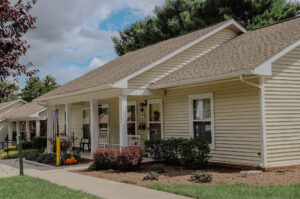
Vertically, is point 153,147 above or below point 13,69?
below

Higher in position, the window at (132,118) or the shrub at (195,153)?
the window at (132,118)

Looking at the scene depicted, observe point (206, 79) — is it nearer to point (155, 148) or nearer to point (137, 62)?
point (155, 148)

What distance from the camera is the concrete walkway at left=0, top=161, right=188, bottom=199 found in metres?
7.77

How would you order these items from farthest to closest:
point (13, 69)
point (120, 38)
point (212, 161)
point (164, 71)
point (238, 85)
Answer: point (120, 38), point (164, 71), point (212, 161), point (238, 85), point (13, 69)

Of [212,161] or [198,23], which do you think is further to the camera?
[198,23]

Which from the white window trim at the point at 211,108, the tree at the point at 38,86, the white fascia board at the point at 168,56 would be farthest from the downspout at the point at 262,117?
the tree at the point at 38,86

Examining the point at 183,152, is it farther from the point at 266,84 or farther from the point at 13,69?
the point at 13,69

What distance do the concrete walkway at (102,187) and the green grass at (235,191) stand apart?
31cm

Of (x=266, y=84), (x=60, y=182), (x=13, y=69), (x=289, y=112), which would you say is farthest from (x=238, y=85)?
(x=13, y=69)

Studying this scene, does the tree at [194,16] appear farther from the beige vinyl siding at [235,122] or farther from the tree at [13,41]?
the tree at [13,41]

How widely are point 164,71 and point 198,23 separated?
1558 cm

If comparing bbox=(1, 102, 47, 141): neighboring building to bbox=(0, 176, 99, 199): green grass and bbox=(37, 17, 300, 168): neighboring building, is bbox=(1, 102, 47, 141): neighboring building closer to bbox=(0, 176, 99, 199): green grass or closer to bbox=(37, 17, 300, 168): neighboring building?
bbox=(37, 17, 300, 168): neighboring building

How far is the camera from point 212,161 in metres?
12.4

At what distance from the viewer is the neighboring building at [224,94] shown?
1079 cm
